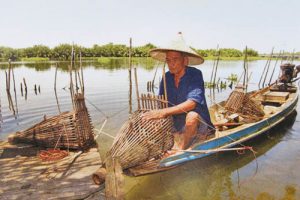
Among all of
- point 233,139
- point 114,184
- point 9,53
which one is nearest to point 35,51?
point 9,53

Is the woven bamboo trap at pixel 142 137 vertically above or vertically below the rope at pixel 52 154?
above

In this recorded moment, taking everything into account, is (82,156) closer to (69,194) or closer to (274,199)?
(69,194)

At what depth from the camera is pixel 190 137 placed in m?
4.35

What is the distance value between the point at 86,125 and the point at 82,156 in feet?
2.28

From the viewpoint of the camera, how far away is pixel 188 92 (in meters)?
4.16

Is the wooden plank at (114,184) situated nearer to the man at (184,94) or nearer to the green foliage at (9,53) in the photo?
the man at (184,94)

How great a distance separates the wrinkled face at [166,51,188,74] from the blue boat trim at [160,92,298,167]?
1.38 m

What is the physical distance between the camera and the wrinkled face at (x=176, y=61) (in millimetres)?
4164

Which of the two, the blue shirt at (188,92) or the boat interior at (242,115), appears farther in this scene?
the boat interior at (242,115)

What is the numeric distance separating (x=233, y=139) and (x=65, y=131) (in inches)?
139

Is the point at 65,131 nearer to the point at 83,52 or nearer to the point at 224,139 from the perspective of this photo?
the point at 224,139

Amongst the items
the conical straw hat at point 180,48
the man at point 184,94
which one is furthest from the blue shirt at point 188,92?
the conical straw hat at point 180,48

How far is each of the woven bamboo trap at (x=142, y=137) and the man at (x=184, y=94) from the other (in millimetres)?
155

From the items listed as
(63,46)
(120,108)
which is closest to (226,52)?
(63,46)
